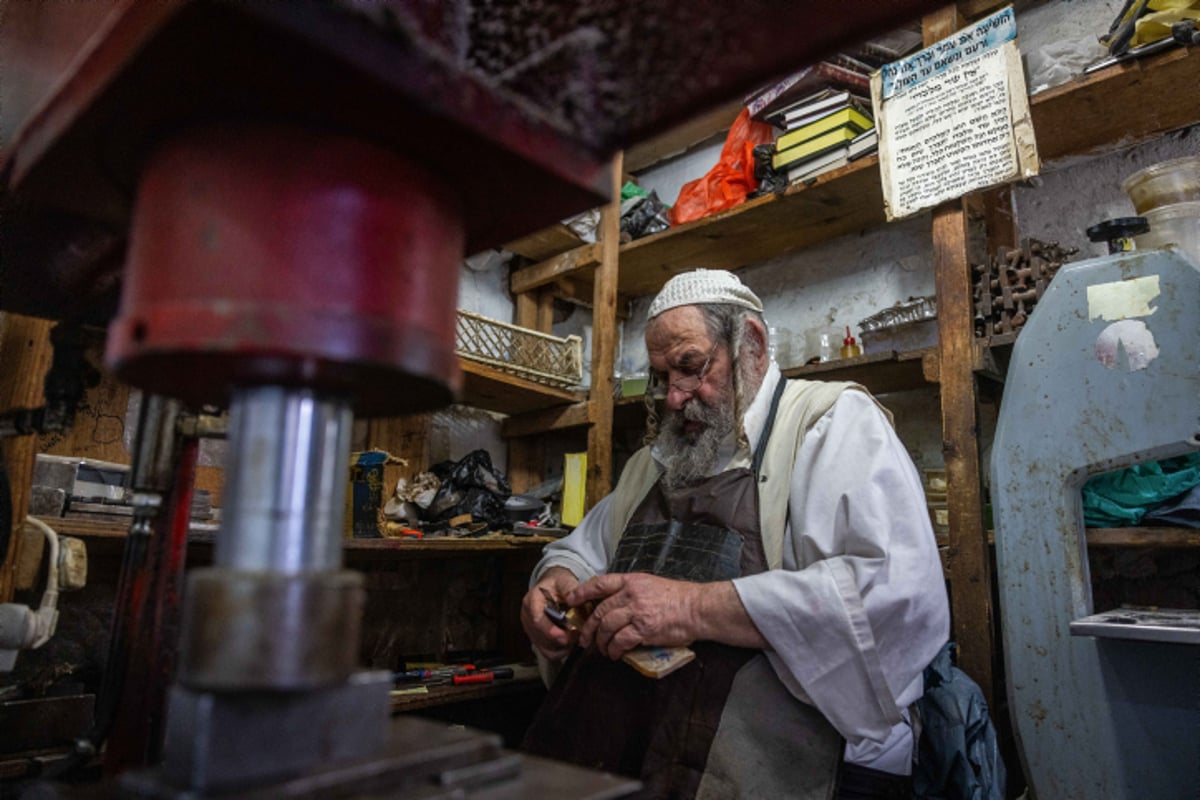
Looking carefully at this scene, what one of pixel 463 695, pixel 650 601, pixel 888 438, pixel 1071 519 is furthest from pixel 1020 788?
pixel 463 695

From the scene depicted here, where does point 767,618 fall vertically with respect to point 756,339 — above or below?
below

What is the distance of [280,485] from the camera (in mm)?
526

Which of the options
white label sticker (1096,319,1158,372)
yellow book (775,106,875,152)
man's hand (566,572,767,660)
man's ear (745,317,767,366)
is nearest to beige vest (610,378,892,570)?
man's ear (745,317,767,366)

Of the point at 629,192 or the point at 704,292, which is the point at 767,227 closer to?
the point at 629,192

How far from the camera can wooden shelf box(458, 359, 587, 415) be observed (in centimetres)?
292

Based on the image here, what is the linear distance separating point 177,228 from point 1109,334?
6.61ft

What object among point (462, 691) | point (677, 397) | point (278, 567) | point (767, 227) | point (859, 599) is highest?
point (767, 227)

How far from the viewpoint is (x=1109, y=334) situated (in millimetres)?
1815

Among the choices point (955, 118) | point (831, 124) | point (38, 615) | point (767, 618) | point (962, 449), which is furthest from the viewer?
point (831, 124)

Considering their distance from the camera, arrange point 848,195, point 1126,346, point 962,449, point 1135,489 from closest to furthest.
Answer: point 1126,346 < point 1135,489 < point 962,449 < point 848,195

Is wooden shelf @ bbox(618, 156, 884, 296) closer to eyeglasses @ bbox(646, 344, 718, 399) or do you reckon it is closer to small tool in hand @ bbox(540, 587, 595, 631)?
eyeglasses @ bbox(646, 344, 718, 399)

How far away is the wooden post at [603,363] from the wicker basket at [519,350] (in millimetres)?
116

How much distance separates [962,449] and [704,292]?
0.92 meters

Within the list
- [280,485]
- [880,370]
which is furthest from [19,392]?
[880,370]
